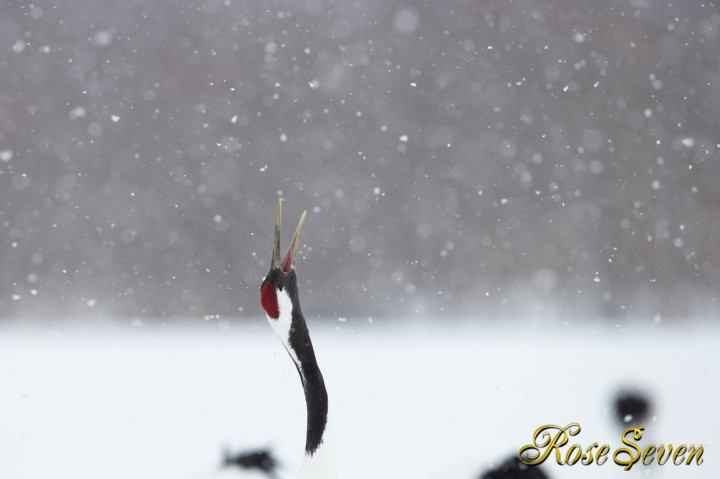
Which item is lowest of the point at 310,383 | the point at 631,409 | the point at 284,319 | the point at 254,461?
the point at 631,409

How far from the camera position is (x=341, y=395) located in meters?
2.58

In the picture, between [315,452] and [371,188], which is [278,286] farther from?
[371,188]

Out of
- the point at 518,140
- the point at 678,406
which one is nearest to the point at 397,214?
the point at 518,140

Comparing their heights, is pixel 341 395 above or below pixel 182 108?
below

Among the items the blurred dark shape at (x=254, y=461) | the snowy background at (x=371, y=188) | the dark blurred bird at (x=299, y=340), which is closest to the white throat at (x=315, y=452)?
the dark blurred bird at (x=299, y=340)

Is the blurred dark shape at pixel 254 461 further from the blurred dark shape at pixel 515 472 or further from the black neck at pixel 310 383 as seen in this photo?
the blurred dark shape at pixel 515 472

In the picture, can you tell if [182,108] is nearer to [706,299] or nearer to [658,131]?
[658,131]

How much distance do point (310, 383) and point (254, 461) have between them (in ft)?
1.23

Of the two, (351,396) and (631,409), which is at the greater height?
(351,396)

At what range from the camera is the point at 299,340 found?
1200mm

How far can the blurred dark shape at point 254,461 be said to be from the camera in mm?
1469

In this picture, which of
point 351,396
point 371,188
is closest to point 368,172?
point 371,188

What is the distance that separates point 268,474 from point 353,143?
3697 millimetres

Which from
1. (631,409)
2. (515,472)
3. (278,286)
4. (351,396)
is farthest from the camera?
(351,396)
